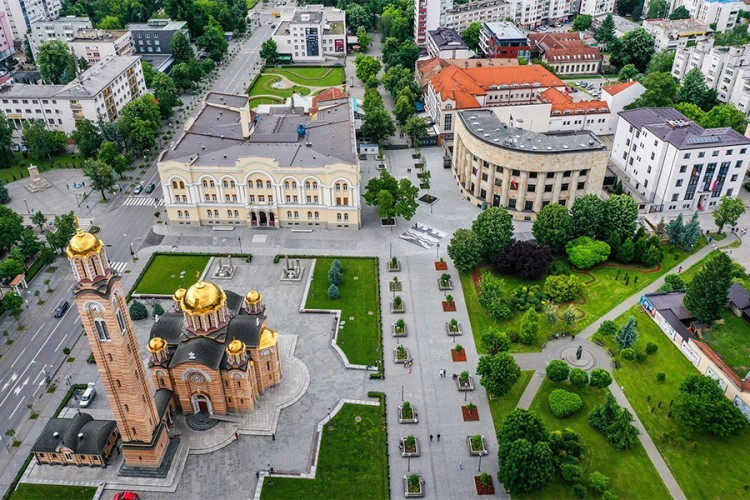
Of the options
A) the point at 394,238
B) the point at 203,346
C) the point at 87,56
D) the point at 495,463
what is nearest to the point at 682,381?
the point at 495,463

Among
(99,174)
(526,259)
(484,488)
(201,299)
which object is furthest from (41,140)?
(484,488)

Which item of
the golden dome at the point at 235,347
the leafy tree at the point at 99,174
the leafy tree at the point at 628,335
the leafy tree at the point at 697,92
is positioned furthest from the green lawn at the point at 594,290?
the leafy tree at the point at 99,174

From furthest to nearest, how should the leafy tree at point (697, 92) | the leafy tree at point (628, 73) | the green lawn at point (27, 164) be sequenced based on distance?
the leafy tree at point (628, 73)
the leafy tree at point (697, 92)
the green lawn at point (27, 164)

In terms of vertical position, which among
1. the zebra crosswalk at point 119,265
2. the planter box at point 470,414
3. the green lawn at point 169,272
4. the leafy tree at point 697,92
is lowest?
the planter box at point 470,414

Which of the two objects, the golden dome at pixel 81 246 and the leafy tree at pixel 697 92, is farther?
the leafy tree at pixel 697 92

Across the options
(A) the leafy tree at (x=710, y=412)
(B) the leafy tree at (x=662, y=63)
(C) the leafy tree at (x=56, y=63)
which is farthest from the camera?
(B) the leafy tree at (x=662, y=63)

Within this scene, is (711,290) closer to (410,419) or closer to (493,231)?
(493,231)

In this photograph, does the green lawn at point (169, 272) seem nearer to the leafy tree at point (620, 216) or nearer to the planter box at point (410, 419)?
the planter box at point (410, 419)
